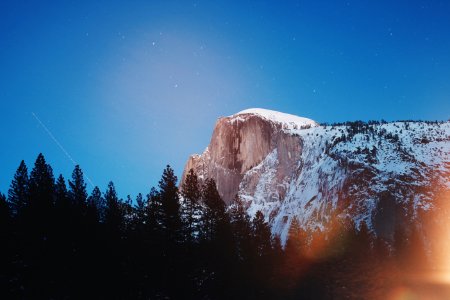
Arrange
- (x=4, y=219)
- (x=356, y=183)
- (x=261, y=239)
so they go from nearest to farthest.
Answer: (x=4, y=219), (x=261, y=239), (x=356, y=183)

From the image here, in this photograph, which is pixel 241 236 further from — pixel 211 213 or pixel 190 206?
pixel 190 206

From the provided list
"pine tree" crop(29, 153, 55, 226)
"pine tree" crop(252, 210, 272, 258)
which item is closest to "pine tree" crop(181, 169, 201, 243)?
"pine tree" crop(29, 153, 55, 226)

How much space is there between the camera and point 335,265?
166 feet

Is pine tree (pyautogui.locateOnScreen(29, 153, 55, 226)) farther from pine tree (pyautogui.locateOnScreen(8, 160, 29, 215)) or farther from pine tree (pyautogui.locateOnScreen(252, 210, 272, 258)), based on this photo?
pine tree (pyautogui.locateOnScreen(252, 210, 272, 258))

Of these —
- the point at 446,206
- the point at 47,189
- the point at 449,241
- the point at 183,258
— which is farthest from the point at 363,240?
the point at 446,206

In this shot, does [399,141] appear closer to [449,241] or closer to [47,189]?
[449,241]

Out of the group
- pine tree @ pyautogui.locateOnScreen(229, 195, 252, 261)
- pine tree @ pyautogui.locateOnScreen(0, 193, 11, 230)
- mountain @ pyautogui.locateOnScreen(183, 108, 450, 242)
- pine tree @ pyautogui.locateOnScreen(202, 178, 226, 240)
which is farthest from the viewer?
mountain @ pyautogui.locateOnScreen(183, 108, 450, 242)

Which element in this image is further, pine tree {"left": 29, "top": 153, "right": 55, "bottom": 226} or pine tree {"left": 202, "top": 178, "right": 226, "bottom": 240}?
pine tree {"left": 202, "top": 178, "right": 226, "bottom": 240}

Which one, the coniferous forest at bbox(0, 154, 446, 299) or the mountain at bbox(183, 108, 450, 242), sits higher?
the mountain at bbox(183, 108, 450, 242)

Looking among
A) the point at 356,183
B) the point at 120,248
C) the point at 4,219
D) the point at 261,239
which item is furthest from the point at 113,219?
the point at 356,183

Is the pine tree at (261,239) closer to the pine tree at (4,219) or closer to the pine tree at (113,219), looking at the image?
the pine tree at (113,219)

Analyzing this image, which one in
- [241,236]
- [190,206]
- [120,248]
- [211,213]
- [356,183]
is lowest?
[120,248]

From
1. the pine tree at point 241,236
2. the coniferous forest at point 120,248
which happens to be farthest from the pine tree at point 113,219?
the pine tree at point 241,236

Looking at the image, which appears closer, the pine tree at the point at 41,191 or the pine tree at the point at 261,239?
the pine tree at the point at 41,191
